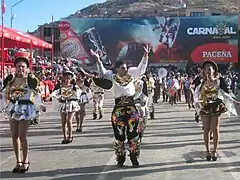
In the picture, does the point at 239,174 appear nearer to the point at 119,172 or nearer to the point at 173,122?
the point at 119,172

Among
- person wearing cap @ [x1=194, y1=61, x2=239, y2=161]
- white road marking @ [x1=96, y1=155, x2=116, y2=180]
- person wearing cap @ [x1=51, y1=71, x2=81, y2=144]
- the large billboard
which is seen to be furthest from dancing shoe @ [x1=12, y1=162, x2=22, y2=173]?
the large billboard

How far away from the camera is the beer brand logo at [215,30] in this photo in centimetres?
6191

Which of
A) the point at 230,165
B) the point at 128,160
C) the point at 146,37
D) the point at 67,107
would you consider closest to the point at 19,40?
the point at 67,107

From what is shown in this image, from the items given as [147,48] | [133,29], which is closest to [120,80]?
[147,48]

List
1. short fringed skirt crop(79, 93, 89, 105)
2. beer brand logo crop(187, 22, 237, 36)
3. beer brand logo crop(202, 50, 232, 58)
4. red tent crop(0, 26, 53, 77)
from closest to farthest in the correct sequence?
1. short fringed skirt crop(79, 93, 89, 105)
2. red tent crop(0, 26, 53, 77)
3. beer brand logo crop(202, 50, 232, 58)
4. beer brand logo crop(187, 22, 237, 36)

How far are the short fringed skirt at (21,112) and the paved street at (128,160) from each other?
92cm

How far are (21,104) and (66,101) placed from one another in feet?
10.6

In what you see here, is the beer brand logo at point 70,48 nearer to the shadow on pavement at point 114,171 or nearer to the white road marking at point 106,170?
the white road marking at point 106,170

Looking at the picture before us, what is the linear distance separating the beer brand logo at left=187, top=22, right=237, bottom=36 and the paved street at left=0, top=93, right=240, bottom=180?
1931 inches

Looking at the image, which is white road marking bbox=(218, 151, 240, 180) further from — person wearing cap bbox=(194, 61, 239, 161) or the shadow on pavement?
person wearing cap bbox=(194, 61, 239, 161)

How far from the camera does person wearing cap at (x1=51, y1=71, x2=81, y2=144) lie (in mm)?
11166

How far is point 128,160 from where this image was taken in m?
9.07

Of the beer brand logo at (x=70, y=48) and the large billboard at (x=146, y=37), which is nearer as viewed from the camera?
the large billboard at (x=146, y=37)

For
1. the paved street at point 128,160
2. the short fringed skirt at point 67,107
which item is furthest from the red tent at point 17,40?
the short fringed skirt at point 67,107
